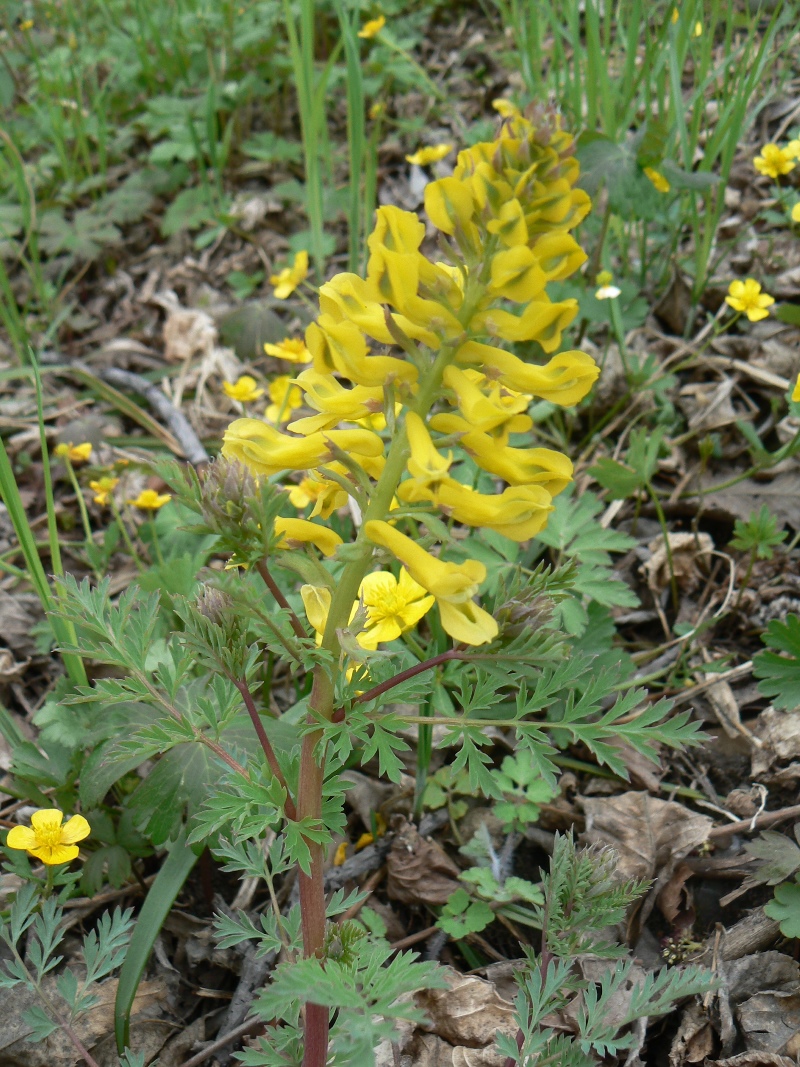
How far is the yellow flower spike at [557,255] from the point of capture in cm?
140

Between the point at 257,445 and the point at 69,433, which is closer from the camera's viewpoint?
the point at 257,445

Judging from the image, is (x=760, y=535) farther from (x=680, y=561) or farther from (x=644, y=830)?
(x=644, y=830)

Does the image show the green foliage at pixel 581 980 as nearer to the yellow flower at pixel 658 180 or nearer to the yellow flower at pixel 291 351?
the yellow flower at pixel 291 351

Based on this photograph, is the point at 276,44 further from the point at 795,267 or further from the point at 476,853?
the point at 476,853

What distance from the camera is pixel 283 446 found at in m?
1.57

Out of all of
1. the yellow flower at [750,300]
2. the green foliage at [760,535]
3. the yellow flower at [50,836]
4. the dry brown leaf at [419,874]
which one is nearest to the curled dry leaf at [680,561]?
the green foliage at [760,535]

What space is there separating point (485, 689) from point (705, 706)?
1281 millimetres

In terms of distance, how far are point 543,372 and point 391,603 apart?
87 centimetres

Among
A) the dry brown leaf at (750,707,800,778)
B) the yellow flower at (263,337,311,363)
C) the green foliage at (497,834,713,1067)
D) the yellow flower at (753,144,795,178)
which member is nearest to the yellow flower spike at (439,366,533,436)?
the green foliage at (497,834,713,1067)

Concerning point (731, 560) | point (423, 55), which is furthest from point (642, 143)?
point (423, 55)

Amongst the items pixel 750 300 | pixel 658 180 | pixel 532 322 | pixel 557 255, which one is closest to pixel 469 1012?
pixel 532 322

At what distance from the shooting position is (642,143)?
3.32 meters

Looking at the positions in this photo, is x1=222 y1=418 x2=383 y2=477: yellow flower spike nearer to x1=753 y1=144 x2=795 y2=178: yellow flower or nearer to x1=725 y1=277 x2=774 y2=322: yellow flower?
x1=725 y1=277 x2=774 y2=322: yellow flower

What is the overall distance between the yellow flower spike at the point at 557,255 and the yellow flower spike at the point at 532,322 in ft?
0.18
